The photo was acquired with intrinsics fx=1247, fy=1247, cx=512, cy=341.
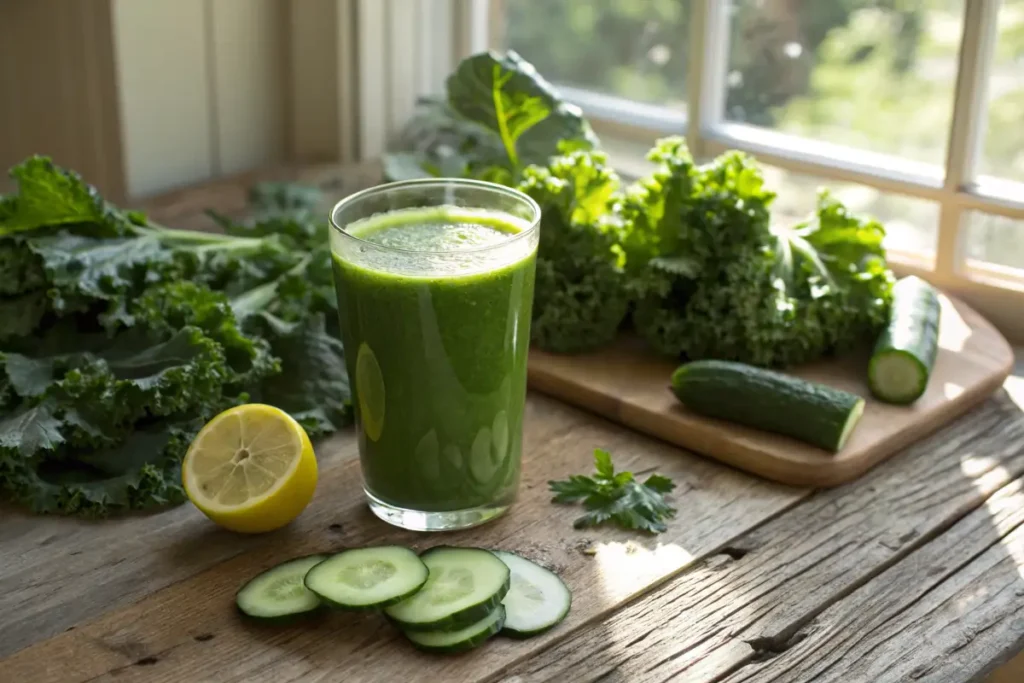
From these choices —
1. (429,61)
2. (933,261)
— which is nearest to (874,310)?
(933,261)

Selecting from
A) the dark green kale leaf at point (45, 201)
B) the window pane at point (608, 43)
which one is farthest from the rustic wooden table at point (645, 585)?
the window pane at point (608, 43)

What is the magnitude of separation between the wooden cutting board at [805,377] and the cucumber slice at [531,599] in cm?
31

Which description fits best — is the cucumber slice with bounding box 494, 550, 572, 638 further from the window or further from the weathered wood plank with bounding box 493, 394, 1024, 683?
the window

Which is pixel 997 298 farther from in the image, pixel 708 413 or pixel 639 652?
pixel 639 652

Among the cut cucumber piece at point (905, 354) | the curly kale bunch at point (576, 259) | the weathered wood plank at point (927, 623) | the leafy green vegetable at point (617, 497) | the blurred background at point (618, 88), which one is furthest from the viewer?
the blurred background at point (618, 88)

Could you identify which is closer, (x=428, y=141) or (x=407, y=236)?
(x=407, y=236)

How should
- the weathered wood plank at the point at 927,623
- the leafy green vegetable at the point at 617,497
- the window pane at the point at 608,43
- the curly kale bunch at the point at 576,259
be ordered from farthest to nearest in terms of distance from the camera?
1. the window pane at the point at 608,43
2. the curly kale bunch at the point at 576,259
3. the leafy green vegetable at the point at 617,497
4. the weathered wood plank at the point at 927,623

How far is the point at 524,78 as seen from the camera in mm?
1735

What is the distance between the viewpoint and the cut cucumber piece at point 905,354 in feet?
4.81

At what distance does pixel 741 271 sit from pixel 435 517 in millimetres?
499

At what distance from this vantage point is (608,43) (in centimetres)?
209

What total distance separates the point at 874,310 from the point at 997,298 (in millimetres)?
257

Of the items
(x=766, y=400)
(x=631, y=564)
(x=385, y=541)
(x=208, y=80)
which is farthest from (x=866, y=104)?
(x=208, y=80)

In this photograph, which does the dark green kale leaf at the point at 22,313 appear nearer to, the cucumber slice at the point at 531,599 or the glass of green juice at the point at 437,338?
the glass of green juice at the point at 437,338
